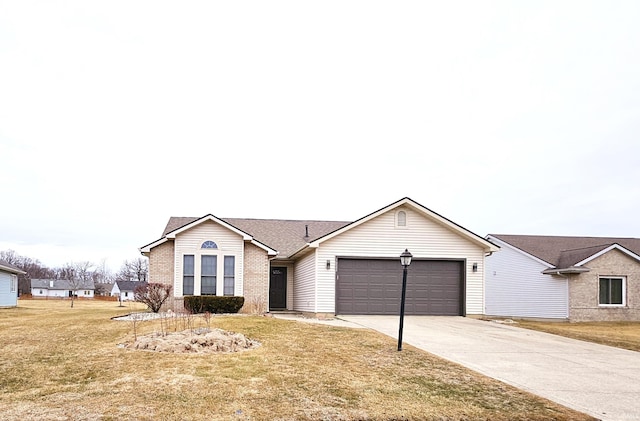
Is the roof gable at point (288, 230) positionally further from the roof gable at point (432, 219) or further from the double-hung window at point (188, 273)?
the double-hung window at point (188, 273)

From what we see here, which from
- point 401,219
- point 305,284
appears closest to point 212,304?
point 305,284

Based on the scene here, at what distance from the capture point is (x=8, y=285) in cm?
3419

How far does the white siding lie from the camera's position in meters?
25.6

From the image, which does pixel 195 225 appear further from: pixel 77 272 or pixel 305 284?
pixel 77 272

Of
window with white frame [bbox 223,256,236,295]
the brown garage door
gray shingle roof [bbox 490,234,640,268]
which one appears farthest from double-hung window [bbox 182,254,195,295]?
gray shingle roof [bbox 490,234,640,268]

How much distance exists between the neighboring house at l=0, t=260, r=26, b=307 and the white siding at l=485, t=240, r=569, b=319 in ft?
101

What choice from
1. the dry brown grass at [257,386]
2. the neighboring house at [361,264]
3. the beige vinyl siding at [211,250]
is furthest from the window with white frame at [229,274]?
the dry brown grass at [257,386]

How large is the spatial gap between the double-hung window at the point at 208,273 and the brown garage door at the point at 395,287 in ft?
16.8

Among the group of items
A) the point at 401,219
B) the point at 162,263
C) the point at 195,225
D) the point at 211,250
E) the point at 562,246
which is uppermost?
the point at 401,219

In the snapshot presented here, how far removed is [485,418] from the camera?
632cm

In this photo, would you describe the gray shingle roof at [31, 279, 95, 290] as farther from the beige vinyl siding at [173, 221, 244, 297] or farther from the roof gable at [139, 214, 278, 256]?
the beige vinyl siding at [173, 221, 244, 297]

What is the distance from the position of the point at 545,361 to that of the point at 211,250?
13919 millimetres

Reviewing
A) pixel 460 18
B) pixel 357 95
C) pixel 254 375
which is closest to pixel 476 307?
pixel 357 95

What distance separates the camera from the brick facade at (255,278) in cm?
2109
